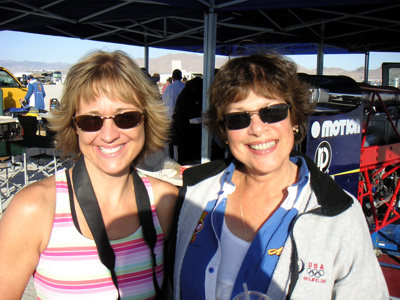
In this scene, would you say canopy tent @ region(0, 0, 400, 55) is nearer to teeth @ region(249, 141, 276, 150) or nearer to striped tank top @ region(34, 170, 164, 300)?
teeth @ region(249, 141, 276, 150)

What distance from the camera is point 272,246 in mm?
1499

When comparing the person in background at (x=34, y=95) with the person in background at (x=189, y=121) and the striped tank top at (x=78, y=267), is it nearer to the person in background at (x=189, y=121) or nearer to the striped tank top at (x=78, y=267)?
the person in background at (x=189, y=121)

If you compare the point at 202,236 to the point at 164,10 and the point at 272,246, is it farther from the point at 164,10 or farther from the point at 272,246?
the point at 164,10

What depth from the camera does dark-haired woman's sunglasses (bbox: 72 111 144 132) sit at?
5.42 ft

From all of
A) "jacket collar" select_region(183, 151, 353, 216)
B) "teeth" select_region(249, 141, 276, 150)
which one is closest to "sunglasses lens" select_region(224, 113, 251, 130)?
"teeth" select_region(249, 141, 276, 150)

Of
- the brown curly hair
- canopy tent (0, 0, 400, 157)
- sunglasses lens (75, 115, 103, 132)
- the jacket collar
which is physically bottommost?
the jacket collar

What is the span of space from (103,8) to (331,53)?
9381mm

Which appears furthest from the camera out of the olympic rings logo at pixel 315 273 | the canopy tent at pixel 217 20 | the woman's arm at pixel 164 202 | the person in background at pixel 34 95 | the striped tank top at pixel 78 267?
the person in background at pixel 34 95

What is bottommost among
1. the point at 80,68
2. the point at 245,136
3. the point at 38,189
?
the point at 38,189

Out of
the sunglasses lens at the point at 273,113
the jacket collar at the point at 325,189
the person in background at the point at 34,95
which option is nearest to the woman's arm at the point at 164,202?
the jacket collar at the point at 325,189

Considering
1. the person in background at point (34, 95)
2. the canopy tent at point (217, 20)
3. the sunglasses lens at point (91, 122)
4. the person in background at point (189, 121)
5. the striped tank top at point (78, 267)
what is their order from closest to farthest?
the striped tank top at point (78, 267) < the sunglasses lens at point (91, 122) < the canopy tent at point (217, 20) < the person in background at point (189, 121) < the person in background at point (34, 95)

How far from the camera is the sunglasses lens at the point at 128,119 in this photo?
1676 millimetres

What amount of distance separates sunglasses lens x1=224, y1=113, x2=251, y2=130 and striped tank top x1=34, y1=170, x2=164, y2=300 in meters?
0.75

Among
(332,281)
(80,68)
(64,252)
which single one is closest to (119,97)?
(80,68)
